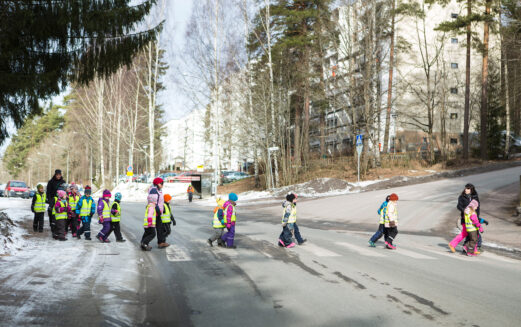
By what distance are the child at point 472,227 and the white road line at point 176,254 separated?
6.70 meters

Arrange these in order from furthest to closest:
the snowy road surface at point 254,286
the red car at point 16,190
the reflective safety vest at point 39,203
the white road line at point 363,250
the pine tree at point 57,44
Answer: the red car at point 16,190
the reflective safety vest at point 39,203
the white road line at point 363,250
the pine tree at point 57,44
the snowy road surface at point 254,286

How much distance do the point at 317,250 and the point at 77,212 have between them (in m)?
7.05

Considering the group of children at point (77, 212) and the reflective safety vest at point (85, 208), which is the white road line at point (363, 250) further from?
the reflective safety vest at point (85, 208)

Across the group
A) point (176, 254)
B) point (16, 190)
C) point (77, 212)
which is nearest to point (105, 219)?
point (77, 212)

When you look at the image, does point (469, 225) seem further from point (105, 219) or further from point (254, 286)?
point (105, 219)

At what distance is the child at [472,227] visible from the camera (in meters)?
10.9

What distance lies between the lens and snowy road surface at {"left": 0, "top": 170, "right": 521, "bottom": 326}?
5.25 metres

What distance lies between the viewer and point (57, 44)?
9.27m

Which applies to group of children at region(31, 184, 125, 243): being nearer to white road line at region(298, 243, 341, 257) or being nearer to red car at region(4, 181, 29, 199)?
white road line at region(298, 243, 341, 257)

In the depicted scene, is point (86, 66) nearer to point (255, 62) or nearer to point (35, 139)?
point (255, 62)

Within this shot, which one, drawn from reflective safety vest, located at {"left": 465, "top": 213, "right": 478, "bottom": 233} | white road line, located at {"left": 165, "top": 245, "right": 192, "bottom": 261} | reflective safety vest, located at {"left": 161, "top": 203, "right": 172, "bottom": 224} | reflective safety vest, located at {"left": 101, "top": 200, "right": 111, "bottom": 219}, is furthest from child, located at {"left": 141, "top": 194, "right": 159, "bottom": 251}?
reflective safety vest, located at {"left": 465, "top": 213, "right": 478, "bottom": 233}

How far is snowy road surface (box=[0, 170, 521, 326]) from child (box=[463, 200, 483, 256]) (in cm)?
31

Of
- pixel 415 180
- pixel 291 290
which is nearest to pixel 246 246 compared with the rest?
pixel 291 290

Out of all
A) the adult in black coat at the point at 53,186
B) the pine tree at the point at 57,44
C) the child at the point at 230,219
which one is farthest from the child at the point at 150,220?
the adult in black coat at the point at 53,186
